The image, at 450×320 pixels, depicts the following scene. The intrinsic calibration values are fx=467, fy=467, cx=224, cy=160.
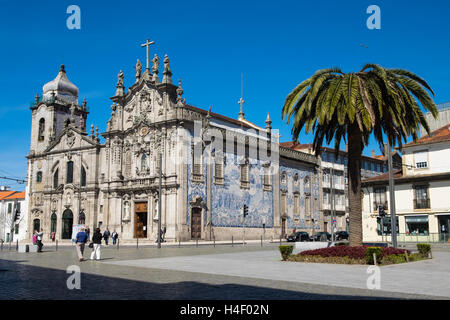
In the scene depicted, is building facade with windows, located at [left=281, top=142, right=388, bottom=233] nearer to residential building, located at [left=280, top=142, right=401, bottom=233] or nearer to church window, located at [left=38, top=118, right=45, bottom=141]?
residential building, located at [left=280, top=142, right=401, bottom=233]

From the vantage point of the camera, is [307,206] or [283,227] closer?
[283,227]

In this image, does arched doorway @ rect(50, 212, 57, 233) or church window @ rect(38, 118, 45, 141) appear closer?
arched doorway @ rect(50, 212, 57, 233)

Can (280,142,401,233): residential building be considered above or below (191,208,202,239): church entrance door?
above

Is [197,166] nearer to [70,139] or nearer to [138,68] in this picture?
[138,68]

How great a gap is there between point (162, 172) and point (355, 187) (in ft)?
97.8

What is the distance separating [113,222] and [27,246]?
2217 cm

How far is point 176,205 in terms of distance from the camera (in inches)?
1821

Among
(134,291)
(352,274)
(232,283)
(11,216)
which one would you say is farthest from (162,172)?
(11,216)

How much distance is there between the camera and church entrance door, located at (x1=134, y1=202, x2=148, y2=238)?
49.7 meters

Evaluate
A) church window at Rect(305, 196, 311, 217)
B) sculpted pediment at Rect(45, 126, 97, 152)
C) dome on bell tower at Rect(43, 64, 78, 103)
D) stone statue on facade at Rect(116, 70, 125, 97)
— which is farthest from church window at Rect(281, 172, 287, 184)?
dome on bell tower at Rect(43, 64, 78, 103)

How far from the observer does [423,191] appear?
42.2 m

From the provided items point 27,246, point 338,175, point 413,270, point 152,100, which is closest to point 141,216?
point 152,100

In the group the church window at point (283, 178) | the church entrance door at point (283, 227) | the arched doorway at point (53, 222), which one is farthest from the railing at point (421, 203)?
the arched doorway at point (53, 222)

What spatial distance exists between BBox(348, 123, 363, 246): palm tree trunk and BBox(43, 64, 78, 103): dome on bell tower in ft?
177
